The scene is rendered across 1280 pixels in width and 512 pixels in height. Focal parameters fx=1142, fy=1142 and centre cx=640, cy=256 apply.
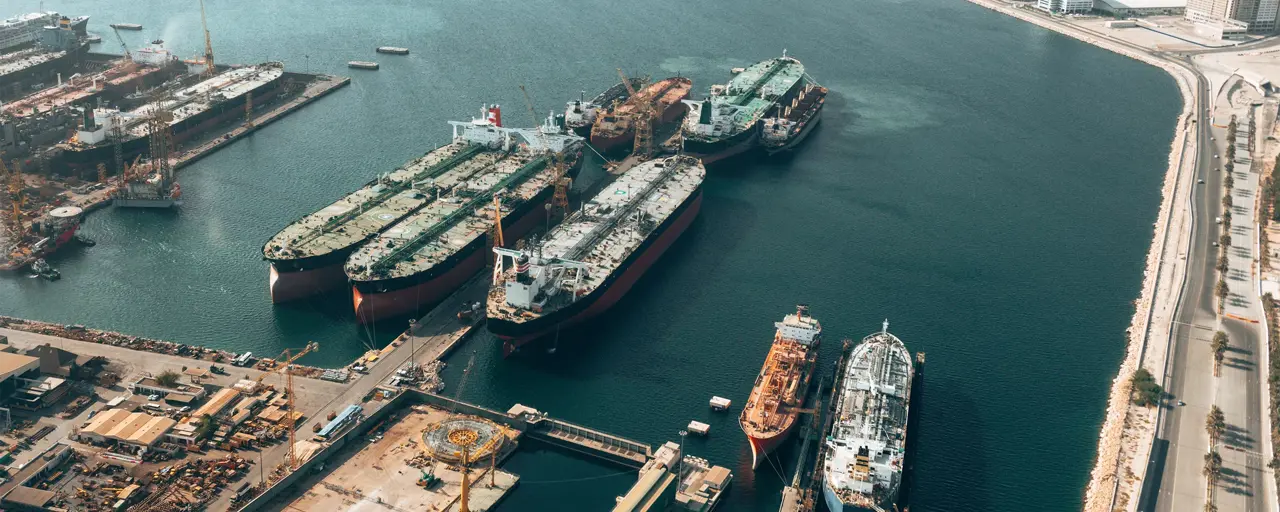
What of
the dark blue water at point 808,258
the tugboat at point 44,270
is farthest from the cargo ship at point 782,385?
the tugboat at point 44,270

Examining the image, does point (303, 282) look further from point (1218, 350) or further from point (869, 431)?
point (1218, 350)

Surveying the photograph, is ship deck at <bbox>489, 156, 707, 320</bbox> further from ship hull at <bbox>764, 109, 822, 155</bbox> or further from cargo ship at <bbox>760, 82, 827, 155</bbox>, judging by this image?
cargo ship at <bbox>760, 82, 827, 155</bbox>

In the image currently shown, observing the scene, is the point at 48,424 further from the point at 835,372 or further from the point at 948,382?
the point at 948,382

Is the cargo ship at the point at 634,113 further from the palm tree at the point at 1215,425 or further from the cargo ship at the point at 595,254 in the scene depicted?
the palm tree at the point at 1215,425

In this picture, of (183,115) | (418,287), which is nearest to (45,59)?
(183,115)

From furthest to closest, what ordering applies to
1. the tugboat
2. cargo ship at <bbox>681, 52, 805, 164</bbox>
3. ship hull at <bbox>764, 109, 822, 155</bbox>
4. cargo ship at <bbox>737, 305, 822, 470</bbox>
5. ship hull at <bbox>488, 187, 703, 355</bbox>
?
ship hull at <bbox>764, 109, 822, 155</bbox>, cargo ship at <bbox>681, 52, 805, 164</bbox>, the tugboat, ship hull at <bbox>488, 187, 703, 355</bbox>, cargo ship at <bbox>737, 305, 822, 470</bbox>

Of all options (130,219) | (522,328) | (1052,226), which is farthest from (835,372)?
(130,219)

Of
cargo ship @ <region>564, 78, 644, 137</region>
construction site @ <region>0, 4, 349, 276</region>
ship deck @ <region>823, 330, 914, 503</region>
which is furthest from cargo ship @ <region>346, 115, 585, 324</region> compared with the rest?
ship deck @ <region>823, 330, 914, 503</region>
